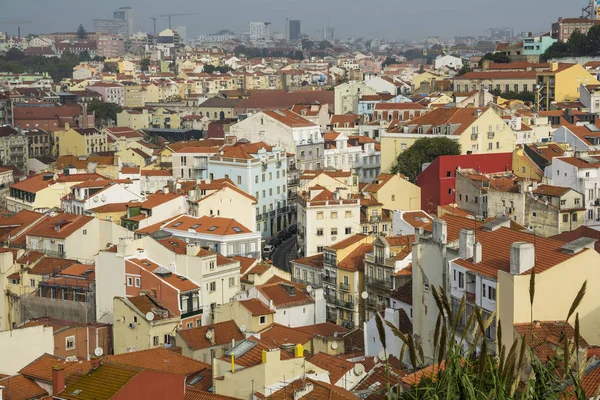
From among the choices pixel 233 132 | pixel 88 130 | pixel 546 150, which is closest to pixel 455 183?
pixel 546 150

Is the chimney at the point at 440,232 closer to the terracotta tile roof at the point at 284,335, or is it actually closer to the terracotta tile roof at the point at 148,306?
the terracotta tile roof at the point at 284,335

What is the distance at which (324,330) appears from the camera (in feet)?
66.8

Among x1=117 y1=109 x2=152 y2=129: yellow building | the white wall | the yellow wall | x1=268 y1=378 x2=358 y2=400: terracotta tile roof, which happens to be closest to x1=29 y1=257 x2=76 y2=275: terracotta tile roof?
the white wall

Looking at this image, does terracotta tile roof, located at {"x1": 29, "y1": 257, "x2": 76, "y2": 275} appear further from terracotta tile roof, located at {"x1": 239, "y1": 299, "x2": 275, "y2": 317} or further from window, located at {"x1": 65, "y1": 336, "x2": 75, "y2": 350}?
terracotta tile roof, located at {"x1": 239, "y1": 299, "x2": 275, "y2": 317}

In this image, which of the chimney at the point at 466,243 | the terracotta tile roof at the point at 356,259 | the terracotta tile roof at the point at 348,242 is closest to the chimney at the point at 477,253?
the chimney at the point at 466,243

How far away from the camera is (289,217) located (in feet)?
126

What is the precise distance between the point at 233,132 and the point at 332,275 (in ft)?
67.5

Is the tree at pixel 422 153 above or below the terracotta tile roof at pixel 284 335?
above

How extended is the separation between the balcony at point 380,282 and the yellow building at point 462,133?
17684 millimetres

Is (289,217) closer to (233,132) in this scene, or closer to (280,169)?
(280,169)

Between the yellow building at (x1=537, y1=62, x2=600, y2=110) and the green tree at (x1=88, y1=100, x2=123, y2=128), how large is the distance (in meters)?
32.2

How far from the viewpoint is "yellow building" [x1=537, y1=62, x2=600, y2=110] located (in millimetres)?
54688

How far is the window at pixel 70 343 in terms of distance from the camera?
20375 mm

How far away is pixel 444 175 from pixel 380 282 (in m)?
12.6
